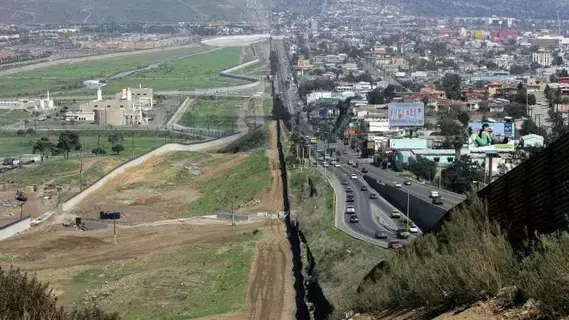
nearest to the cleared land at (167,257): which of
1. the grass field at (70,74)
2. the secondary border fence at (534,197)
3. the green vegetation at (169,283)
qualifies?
the green vegetation at (169,283)

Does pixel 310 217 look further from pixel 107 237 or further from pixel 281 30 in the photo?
pixel 281 30

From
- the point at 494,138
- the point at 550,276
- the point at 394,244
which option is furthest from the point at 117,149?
the point at 550,276

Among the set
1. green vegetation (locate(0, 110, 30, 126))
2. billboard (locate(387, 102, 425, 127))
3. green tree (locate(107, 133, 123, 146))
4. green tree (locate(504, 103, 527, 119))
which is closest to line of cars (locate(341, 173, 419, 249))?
billboard (locate(387, 102, 425, 127))

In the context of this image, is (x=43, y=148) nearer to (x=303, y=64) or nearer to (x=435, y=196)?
(x=435, y=196)

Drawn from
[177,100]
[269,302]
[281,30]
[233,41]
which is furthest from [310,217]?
[281,30]

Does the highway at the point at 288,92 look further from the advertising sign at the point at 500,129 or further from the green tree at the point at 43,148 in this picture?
the advertising sign at the point at 500,129

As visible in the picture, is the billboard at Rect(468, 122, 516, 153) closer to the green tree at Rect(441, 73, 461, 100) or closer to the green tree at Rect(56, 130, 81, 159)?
the green tree at Rect(56, 130, 81, 159)
